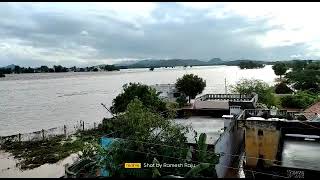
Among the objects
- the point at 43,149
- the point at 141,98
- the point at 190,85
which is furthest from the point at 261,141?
the point at 190,85

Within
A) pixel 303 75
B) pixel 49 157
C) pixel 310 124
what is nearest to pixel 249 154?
pixel 310 124

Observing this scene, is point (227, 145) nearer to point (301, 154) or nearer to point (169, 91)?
point (301, 154)

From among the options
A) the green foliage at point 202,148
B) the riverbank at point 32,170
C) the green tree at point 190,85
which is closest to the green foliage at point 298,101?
the green tree at point 190,85

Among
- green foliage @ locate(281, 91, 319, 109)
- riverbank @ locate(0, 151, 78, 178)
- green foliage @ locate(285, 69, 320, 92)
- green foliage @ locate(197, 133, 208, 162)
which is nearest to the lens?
green foliage @ locate(197, 133, 208, 162)

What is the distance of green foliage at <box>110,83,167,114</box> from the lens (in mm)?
37441

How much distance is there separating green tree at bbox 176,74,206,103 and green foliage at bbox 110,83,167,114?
23581 millimetres

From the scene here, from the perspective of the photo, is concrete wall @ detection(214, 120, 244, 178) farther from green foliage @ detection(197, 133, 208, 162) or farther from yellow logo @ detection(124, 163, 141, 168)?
yellow logo @ detection(124, 163, 141, 168)

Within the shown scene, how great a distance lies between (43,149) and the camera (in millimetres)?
39125

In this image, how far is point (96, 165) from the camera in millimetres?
16172

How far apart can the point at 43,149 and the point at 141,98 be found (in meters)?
12.3

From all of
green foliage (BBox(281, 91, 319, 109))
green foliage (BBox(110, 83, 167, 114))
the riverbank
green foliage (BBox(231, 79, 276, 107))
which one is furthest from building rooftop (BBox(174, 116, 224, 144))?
green foliage (BBox(281, 91, 319, 109))

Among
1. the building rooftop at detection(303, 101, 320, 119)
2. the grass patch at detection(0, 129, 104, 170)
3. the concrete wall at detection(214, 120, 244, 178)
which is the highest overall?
the building rooftop at detection(303, 101, 320, 119)

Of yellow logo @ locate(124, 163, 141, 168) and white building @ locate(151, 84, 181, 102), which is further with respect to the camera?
white building @ locate(151, 84, 181, 102)

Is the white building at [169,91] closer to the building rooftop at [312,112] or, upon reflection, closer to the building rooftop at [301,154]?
the building rooftop at [312,112]
